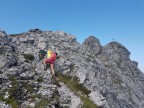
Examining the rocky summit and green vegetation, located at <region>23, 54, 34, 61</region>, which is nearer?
the rocky summit

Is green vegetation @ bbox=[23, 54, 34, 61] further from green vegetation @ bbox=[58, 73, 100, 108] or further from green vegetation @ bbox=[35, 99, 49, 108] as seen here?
green vegetation @ bbox=[35, 99, 49, 108]

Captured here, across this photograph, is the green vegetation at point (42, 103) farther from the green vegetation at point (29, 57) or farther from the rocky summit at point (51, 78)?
the green vegetation at point (29, 57)

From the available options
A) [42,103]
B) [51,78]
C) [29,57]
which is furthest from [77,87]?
[42,103]

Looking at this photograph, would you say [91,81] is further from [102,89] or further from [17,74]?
[17,74]

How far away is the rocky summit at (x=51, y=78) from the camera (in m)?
30.0

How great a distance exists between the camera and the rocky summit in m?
30.0

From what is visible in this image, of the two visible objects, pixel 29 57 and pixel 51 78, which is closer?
pixel 51 78

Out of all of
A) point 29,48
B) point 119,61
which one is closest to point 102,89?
point 29,48

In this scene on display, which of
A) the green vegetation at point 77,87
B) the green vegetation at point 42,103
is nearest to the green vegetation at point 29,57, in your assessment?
the green vegetation at point 77,87

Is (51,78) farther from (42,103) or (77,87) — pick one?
(42,103)

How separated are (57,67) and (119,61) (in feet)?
201

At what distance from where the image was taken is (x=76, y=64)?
49188 mm

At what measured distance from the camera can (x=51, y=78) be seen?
1479 inches

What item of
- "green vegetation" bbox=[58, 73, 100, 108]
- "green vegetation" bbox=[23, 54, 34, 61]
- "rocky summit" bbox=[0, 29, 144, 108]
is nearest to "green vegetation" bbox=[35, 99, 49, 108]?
"rocky summit" bbox=[0, 29, 144, 108]
